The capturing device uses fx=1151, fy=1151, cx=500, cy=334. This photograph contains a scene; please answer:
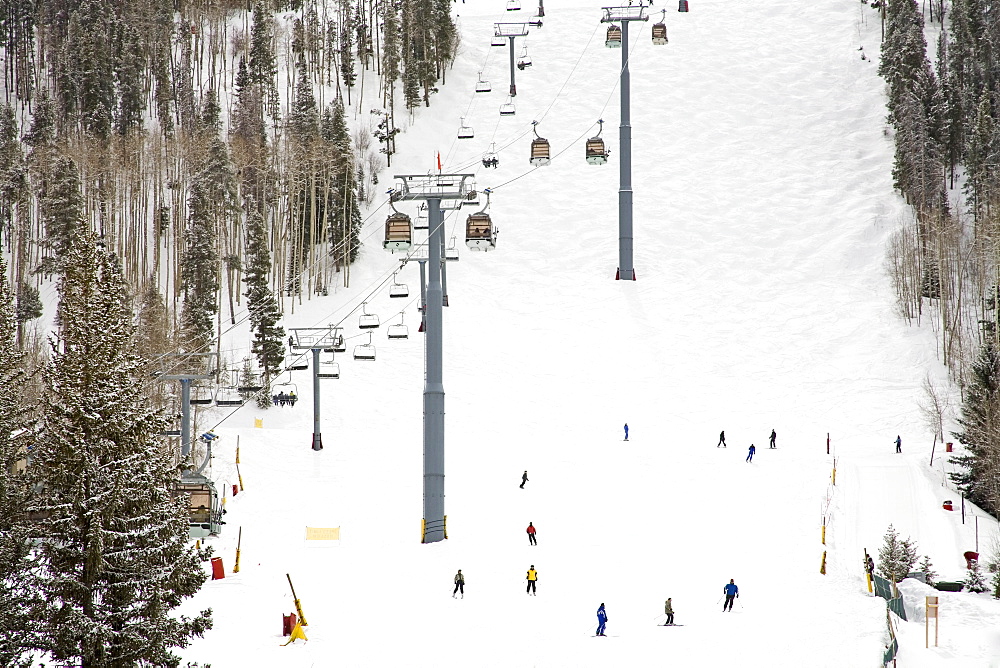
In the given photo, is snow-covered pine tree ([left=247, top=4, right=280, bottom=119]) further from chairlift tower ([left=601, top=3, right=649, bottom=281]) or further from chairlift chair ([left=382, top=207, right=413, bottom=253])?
chairlift chair ([left=382, top=207, right=413, bottom=253])

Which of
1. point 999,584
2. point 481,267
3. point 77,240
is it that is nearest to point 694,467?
point 999,584

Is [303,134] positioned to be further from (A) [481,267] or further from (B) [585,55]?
(B) [585,55]

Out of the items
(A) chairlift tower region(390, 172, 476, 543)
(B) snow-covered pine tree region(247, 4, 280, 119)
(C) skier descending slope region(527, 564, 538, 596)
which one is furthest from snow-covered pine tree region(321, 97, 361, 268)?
(C) skier descending slope region(527, 564, 538, 596)

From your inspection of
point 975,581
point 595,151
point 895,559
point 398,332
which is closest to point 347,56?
point 595,151

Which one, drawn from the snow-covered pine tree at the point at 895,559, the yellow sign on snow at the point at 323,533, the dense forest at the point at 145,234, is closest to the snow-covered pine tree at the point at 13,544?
the dense forest at the point at 145,234

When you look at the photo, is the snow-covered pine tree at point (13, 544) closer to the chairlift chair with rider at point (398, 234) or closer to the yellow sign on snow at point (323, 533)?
the chairlift chair with rider at point (398, 234)

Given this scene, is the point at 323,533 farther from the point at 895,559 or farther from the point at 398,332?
the point at 895,559
